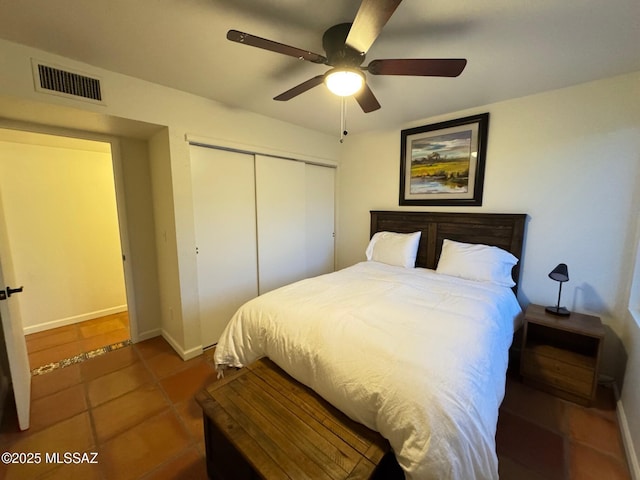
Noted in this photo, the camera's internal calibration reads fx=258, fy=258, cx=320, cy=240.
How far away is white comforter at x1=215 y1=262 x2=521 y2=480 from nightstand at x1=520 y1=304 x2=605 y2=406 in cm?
24

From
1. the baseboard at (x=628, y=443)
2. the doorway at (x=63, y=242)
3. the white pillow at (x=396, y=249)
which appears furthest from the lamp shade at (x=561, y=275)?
the doorway at (x=63, y=242)

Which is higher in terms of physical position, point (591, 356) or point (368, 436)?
point (368, 436)

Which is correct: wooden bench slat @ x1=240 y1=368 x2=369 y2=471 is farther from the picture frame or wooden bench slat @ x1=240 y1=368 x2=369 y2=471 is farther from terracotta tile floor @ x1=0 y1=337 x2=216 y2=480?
the picture frame

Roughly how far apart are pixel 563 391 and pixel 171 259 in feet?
10.9

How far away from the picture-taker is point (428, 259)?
2826 millimetres

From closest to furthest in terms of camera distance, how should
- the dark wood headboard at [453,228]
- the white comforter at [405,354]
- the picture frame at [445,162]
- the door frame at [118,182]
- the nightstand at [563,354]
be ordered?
the white comforter at [405,354]
the nightstand at [563,354]
the door frame at [118,182]
the dark wood headboard at [453,228]
the picture frame at [445,162]

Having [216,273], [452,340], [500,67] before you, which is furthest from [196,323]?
[500,67]

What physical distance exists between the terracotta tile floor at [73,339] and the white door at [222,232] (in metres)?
1.10

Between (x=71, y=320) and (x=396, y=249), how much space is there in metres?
3.81

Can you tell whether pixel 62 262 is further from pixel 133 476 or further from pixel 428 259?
pixel 428 259

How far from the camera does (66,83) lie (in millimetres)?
1704

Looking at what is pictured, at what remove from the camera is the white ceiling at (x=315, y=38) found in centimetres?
127

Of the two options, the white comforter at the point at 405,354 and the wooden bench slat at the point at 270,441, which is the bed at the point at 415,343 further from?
the wooden bench slat at the point at 270,441

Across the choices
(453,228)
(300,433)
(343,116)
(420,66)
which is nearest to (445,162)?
(453,228)
